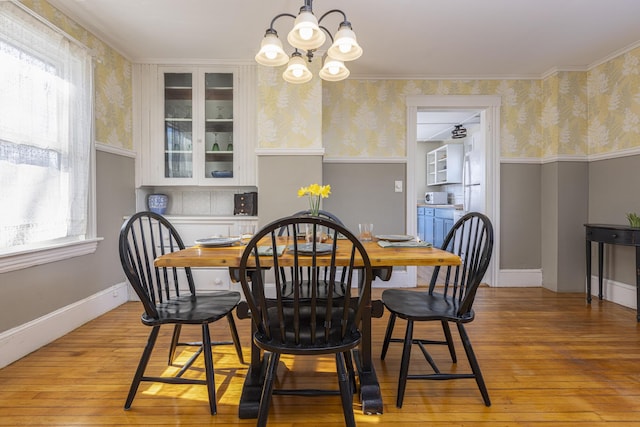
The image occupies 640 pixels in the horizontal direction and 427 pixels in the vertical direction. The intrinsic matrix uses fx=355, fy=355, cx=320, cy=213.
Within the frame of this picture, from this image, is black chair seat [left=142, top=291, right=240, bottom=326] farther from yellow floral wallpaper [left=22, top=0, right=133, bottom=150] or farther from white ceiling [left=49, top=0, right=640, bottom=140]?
white ceiling [left=49, top=0, right=640, bottom=140]

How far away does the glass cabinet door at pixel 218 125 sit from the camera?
3461 millimetres

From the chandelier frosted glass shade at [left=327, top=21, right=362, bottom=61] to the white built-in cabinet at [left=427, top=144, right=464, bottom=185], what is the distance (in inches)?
203

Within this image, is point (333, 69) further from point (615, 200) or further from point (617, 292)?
point (617, 292)

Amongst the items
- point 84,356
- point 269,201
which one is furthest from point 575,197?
point 84,356

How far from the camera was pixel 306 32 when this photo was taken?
63.8 inches

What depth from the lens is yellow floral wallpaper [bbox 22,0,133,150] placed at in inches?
108

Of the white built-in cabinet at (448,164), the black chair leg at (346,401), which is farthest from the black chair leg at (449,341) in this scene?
the white built-in cabinet at (448,164)

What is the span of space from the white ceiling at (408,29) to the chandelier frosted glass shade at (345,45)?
0.93m

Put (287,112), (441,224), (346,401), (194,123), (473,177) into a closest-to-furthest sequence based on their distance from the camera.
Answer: (346,401) → (287,112) → (194,123) → (473,177) → (441,224)

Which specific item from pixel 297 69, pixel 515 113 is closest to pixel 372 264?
pixel 297 69

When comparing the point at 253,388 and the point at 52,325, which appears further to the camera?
the point at 52,325

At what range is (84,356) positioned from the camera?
2146mm

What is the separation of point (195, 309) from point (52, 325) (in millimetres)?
1414

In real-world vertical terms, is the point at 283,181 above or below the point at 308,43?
below
